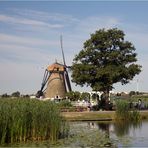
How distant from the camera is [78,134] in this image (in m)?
28.6

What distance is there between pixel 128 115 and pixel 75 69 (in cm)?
1706

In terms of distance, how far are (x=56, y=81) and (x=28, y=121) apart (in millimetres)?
60827

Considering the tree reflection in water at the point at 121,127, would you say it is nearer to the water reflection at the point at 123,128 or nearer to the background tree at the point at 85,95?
the water reflection at the point at 123,128

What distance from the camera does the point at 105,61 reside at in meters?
58.8

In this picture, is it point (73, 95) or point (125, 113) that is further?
point (73, 95)

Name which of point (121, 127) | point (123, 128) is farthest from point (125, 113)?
point (123, 128)

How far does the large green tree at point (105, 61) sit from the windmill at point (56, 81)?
26.0 metres

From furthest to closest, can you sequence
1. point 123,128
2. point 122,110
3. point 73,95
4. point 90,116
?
point 73,95, point 90,116, point 122,110, point 123,128

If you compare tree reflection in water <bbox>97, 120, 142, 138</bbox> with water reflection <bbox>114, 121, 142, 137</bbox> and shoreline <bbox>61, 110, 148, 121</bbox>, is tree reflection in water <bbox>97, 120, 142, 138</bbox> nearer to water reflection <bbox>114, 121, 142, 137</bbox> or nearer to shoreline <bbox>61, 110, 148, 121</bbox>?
water reflection <bbox>114, 121, 142, 137</bbox>

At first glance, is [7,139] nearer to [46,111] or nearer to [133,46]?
[46,111]

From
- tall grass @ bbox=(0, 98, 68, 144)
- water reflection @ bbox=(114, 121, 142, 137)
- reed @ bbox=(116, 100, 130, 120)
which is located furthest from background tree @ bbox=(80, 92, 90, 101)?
tall grass @ bbox=(0, 98, 68, 144)

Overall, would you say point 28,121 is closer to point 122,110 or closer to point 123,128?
point 123,128

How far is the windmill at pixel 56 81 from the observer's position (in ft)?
280

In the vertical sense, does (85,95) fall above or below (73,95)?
above
